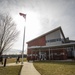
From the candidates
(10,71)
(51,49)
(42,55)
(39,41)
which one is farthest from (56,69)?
(39,41)

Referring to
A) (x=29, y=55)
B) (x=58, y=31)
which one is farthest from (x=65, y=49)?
(x=29, y=55)

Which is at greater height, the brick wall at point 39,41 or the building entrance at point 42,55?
the brick wall at point 39,41

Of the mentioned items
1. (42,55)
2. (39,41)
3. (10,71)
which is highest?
(39,41)

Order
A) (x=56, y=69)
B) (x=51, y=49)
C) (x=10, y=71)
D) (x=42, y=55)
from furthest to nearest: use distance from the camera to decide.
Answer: (x=42, y=55), (x=51, y=49), (x=56, y=69), (x=10, y=71)

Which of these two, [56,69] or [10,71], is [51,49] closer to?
[56,69]

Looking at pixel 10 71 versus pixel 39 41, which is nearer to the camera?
pixel 10 71

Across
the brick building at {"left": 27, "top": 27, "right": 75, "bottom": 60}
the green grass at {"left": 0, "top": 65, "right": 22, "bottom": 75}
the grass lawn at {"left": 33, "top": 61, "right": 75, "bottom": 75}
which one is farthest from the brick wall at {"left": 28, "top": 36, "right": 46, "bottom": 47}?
the green grass at {"left": 0, "top": 65, "right": 22, "bottom": 75}

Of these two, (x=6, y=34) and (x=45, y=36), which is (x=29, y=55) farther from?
(x=6, y=34)

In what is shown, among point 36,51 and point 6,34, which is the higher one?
point 6,34

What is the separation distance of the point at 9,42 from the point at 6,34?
2251 millimetres

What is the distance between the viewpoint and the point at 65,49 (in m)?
29.9

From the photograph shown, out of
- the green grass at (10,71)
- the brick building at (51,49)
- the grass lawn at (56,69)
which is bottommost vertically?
the green grass at (10,71)

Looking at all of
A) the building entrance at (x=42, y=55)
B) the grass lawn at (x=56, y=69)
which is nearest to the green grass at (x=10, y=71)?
the grass lawn at (x=56, y=69)

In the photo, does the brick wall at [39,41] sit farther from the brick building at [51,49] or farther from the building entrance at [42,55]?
the building entrance at [42,55]
